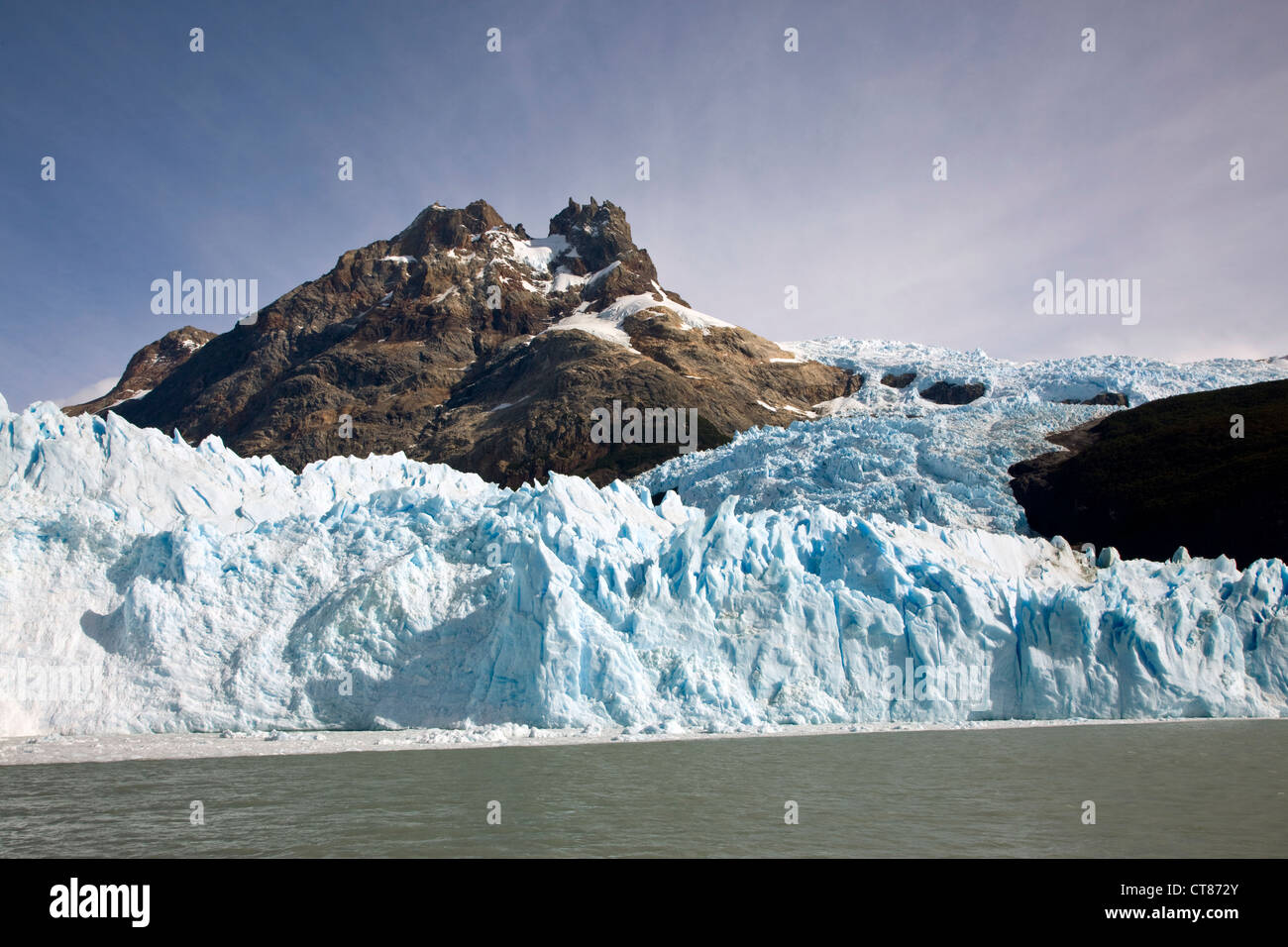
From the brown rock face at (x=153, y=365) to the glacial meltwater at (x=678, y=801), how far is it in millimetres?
143164

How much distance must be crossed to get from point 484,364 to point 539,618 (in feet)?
311

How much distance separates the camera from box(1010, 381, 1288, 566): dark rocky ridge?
39.9m

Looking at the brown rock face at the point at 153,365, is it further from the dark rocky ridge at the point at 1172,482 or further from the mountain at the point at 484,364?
the dark rocky ridge at the point at 1172,482

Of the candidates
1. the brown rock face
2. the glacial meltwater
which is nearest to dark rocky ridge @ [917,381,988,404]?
the glacial meltwater

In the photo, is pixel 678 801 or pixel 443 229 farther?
pixel 443 229

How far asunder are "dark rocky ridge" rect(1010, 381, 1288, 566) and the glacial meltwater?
27.8 m

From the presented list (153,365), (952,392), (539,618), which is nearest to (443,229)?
(153,365)

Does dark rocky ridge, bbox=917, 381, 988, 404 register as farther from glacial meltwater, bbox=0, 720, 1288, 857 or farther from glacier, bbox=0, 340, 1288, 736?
glacial meltwater, bbox=0, 720, 1288, 857

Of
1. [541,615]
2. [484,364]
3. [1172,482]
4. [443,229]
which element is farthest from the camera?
[443,229]

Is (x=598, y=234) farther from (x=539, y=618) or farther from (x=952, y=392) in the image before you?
(x=539, y=618)

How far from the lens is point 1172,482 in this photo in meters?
44.9

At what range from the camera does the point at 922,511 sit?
4100 cm

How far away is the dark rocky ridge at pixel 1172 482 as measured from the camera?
39906 mm

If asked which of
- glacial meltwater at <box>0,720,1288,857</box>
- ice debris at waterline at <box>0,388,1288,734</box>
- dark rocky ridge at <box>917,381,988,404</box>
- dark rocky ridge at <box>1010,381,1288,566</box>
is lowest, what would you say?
glacial meltwater at <box>0,720,1288,857</box>
